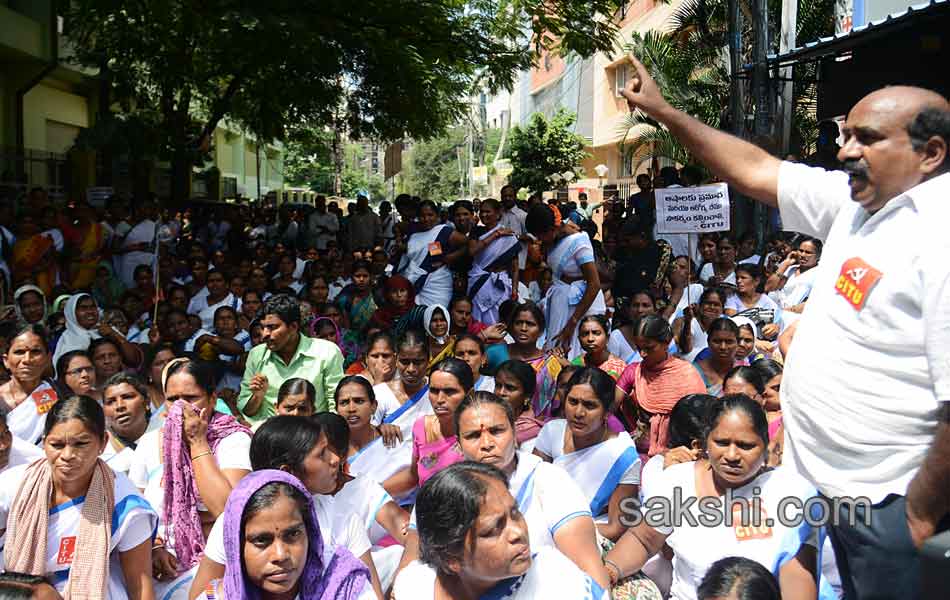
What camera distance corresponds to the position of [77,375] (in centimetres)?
493

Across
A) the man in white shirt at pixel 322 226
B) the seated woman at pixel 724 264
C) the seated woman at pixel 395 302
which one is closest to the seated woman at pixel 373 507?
the seated woman at pixel 395 302

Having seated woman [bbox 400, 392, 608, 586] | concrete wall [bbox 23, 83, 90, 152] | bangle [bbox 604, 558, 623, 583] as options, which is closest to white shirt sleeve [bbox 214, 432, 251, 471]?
seated woman [bbox 400, 392, 608, 586]

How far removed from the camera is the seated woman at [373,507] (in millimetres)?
3504

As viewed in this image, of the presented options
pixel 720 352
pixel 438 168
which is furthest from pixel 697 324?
pixel 438 168

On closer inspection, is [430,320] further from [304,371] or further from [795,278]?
[795,278]

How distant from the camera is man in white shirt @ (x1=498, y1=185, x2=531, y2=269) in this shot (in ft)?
26.3

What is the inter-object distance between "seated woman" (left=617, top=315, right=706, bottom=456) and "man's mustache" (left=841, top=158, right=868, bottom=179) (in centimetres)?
284

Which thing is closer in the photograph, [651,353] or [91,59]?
[651,353]

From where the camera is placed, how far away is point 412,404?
4898 mm

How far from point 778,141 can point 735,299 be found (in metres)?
4.55

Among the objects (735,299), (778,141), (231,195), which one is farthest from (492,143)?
(735,299)

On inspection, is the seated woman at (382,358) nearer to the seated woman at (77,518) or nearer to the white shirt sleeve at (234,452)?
the white shirt sleeve at (234,452)

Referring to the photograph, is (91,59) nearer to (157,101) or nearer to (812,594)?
(157,101)

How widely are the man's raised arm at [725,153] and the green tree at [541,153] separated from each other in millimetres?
21809
